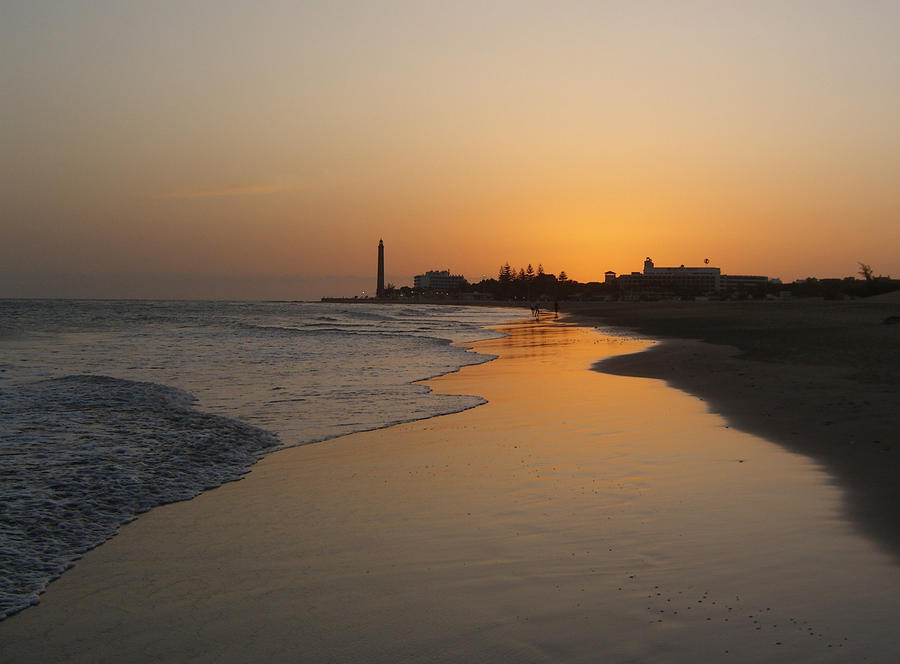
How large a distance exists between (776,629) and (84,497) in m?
6.78

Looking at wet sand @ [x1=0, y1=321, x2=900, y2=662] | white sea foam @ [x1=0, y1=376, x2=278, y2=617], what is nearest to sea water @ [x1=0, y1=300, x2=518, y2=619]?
white sea foam @ [x1=0, y1=376, x2=278, y2=617]

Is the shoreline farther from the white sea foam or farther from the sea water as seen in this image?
the white sea foam

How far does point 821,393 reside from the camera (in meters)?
13.3

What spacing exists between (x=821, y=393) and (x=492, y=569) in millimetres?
10395

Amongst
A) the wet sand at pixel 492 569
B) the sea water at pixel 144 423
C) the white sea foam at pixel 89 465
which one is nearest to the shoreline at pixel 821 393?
the wet sand at pixel 492 569

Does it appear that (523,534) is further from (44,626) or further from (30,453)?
(30,453)

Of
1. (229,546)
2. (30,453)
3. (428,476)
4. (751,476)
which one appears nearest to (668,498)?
(751,476)

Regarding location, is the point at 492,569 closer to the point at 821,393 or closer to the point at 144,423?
the point at 144,423

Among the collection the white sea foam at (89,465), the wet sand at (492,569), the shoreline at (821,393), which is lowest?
the white sea foam at (89,465)

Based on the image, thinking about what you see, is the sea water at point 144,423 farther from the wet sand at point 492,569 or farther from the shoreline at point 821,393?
the shoreline at point 821,393

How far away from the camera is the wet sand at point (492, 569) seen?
13.8ft

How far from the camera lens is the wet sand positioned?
4.20 m

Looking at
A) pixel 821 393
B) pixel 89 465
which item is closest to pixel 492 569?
pixel 89 465

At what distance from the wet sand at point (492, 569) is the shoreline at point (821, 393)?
0.39 meters
